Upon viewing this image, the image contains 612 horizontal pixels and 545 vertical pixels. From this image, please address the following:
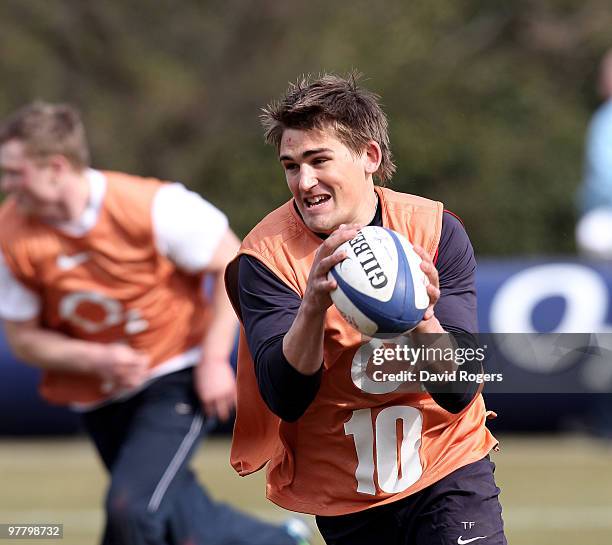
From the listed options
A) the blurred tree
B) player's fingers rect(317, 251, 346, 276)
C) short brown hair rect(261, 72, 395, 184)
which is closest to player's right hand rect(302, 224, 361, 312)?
player's fingers rect(317, 251, 346, 276)

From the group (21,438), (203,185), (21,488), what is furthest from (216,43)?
(21,488)

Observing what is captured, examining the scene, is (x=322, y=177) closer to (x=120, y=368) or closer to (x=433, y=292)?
(x=433, y=292)

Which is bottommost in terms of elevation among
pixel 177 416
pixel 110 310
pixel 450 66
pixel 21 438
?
pixel 177 416

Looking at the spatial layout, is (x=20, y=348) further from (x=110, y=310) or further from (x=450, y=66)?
(x=450, y=66)

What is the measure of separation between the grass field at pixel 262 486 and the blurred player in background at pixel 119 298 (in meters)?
1.01

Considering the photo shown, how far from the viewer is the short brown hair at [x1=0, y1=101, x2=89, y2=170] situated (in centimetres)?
598

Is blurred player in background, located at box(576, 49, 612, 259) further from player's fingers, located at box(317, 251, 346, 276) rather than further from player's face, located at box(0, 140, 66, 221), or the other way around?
player's fingers, located at box(317, 251, 346, 276)

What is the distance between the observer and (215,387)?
602 cm

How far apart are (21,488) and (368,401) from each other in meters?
5.53

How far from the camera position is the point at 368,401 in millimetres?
3998

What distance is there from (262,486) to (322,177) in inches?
217

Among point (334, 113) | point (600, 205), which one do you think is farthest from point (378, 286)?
point (600, 205)

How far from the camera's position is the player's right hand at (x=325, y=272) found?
11.7ft

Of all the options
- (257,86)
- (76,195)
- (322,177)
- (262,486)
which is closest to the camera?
(322,177)
